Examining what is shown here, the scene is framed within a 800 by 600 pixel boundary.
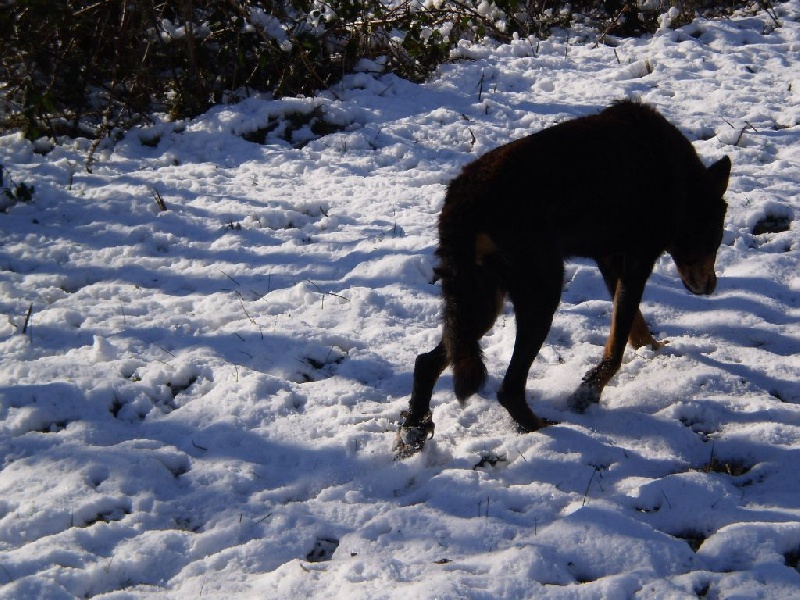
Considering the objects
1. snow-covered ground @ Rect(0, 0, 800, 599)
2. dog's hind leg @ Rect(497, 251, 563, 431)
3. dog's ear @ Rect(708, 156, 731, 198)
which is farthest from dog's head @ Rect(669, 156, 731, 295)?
dog's hind leg @ Rect(497, 251, 563, 431)

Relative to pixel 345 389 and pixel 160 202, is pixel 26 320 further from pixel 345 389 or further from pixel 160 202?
pixel 345 389

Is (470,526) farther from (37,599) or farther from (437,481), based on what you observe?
(37,599)

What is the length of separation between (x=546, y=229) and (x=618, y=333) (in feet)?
3.06

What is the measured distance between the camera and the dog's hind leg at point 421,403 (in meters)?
3.67

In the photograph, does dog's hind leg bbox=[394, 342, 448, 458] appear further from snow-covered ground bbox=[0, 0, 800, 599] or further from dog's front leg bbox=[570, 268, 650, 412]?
dog's front leg bbox=[570, 268, 650, 412]

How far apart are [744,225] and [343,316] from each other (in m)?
3.13

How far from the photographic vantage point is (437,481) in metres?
3.42

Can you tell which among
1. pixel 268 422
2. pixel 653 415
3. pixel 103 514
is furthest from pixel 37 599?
pixel 653 415

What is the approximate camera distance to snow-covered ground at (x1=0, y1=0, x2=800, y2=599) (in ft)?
9.48

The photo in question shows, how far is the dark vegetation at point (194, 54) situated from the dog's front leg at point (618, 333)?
12.2ft

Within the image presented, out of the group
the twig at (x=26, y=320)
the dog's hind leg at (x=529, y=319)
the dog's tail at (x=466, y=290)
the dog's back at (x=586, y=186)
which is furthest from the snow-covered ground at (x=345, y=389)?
the dog's back at (x=586, y=186)

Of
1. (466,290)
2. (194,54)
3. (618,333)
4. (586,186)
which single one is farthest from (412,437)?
(194,54)

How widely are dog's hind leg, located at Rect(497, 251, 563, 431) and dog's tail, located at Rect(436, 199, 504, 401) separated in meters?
0.13

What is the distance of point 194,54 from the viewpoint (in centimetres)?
764
